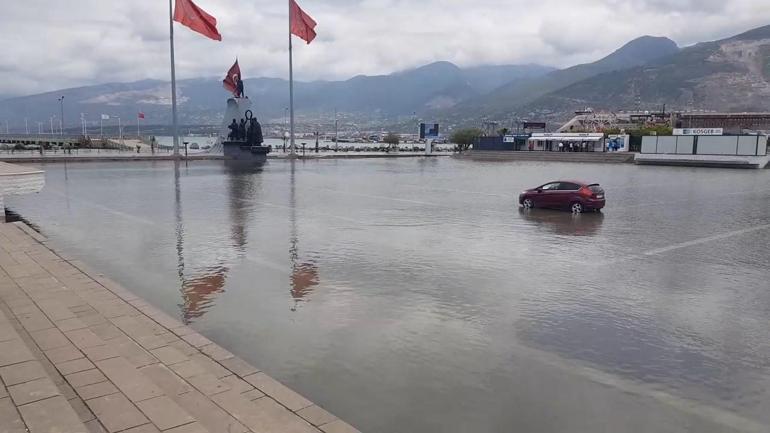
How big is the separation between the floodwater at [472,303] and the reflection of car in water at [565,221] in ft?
0.45

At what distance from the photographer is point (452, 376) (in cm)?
730

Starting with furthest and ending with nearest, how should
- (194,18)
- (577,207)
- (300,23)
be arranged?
(300,23)
(194,18)
(577,207)

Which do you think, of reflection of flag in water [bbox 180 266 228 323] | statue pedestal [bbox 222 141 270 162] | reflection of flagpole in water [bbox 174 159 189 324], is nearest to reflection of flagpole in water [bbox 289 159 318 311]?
reflection of flag in water [bbox 180 266 228 323]

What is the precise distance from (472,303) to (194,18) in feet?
140

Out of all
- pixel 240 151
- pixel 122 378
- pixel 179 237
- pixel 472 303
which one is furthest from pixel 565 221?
pixel 240 151

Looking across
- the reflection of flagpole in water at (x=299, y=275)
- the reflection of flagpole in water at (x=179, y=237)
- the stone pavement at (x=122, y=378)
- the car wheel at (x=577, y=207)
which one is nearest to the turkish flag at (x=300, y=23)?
the reflection of flagpole in water at (x=179, y=237)

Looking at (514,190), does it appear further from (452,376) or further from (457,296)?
(452,376)

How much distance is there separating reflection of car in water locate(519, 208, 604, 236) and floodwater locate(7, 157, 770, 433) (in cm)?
14

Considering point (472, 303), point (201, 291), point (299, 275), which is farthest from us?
point (299, 275)

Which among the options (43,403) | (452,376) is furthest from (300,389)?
(43,403)

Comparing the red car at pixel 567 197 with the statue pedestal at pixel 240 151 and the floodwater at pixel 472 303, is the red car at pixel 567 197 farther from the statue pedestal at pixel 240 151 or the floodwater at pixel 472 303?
→ the statue pedestal at pixel 240 151

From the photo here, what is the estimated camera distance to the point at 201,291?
35.9 feet

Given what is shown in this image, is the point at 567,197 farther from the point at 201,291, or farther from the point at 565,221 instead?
the point at 201,291

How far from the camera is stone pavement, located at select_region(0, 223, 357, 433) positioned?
17.6ft
